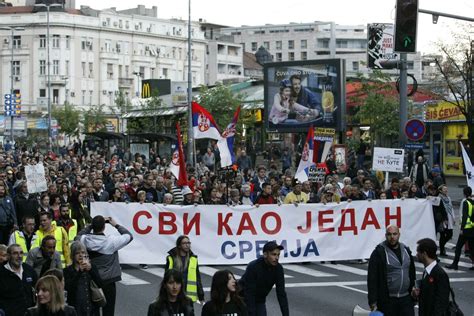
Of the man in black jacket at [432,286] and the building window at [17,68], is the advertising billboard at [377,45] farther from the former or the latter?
the building window at [17,68]

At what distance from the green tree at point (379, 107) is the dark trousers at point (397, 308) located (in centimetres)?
3737

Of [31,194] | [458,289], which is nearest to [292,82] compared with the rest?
[31,194]

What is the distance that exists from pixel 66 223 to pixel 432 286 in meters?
6.59

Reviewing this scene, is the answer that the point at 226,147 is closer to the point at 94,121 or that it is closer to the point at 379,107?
the point at 379,107

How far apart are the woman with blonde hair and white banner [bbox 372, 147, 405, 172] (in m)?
16.7

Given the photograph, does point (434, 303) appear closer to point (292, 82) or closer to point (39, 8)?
point (292, 82)

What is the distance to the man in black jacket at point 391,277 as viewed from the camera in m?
11.4

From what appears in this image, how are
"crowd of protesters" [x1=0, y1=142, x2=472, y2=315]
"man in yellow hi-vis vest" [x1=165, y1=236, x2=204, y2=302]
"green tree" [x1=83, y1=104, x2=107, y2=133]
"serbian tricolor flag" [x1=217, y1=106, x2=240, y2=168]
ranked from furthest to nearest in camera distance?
"green tree" [x1=83, y1=104, x2=107, y2=133] < "serbian tricolor flag" [x1=217, y1=106, x2=240, y2=168] < "man in yellow hi-vis vest" [x1=165, y1=236, x2=204, y2=302] < "crowd of protesters" [x1=0, y1=142, x2=472, y2=315]

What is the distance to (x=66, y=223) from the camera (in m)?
15.5

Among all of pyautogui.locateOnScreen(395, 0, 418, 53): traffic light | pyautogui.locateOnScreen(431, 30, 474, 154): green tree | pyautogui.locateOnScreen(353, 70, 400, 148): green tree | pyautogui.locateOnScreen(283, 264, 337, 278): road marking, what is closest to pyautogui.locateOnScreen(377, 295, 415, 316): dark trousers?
pyautogui.locateOnScreen(283, 264, 337, 278): road marking

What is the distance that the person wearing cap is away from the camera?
1092cm

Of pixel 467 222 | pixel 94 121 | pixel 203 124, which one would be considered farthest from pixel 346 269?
pixel 94 121

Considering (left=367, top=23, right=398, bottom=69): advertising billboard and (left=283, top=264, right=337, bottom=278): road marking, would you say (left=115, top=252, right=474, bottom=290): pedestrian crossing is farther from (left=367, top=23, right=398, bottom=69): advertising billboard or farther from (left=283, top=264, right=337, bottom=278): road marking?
(left=367, top=23, right=398, bottom=69): advertising billboard

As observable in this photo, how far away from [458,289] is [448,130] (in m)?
33.1
